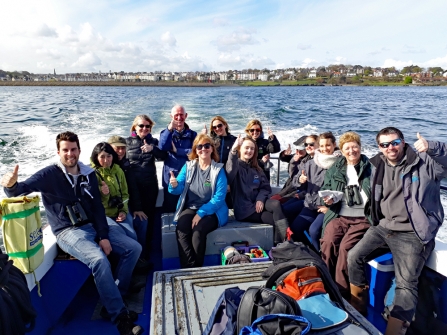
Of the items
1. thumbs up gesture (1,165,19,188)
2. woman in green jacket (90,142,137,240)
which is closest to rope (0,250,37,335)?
thumbs up gesture (1,165,19,188)

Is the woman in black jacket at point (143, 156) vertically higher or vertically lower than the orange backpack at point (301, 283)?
higher

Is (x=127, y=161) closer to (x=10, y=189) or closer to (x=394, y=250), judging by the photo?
(x=10, y=189)

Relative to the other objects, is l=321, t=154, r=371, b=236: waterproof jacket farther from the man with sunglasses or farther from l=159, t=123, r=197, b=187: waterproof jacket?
l=159, t=123, r=197, b=187: waterproof jacket

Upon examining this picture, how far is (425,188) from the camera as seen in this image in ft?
8.00

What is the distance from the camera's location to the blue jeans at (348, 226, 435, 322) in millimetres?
2348

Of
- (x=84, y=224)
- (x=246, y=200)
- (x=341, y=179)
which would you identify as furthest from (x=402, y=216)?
(x=84, y=224)

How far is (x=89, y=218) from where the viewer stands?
9.27ft

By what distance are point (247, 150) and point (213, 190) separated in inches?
24.2

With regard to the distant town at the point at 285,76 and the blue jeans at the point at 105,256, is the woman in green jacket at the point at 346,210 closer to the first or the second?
the blue jeans at the point at 105,256

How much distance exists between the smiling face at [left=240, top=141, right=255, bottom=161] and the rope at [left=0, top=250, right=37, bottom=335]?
2.32 metres

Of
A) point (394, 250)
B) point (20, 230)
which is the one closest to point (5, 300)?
point (20, 230)

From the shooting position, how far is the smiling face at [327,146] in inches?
135

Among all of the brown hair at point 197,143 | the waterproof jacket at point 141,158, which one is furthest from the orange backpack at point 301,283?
the waterproof jacket at point 141,158

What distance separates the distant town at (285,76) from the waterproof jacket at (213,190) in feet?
277
